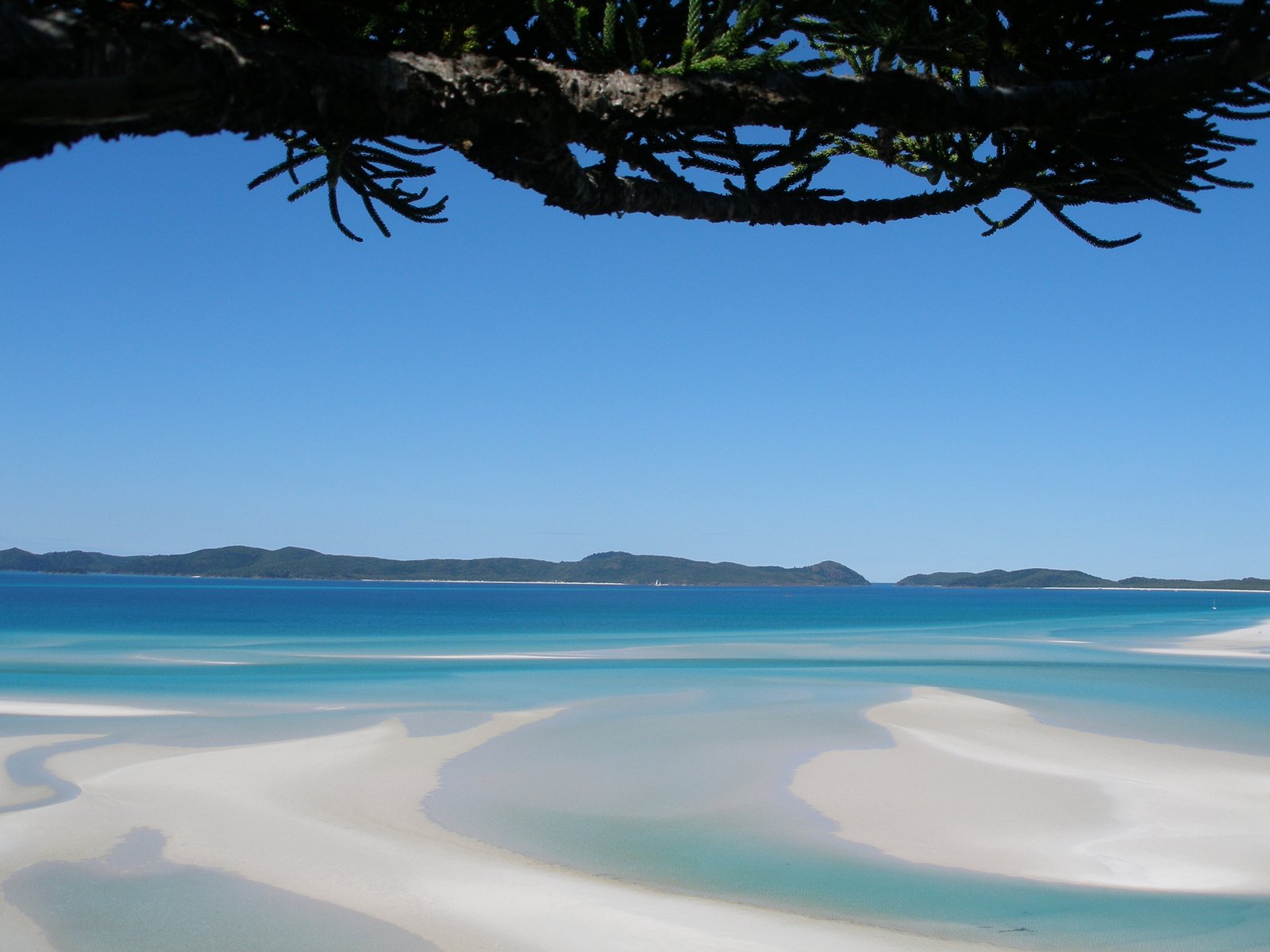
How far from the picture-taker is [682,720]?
13.9 m

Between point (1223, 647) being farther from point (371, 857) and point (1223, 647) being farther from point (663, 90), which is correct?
point (663, 90)

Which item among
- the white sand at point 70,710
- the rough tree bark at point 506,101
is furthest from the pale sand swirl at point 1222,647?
the rough tree bark at point 506,101

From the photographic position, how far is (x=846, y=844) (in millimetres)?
7445

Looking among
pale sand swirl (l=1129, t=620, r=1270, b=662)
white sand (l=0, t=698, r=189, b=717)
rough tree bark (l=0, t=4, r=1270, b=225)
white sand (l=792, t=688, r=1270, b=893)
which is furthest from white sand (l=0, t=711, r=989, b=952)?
pale sand swirl (l=1129, t=620, r=1270, b=662)

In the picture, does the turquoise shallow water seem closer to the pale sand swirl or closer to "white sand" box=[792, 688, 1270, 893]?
"white sand" box=[792, 688, 1270, 893]

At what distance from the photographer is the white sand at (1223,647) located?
1105 inches

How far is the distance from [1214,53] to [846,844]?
6.21m

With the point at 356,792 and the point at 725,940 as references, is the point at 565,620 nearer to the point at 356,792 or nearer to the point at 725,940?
the point at 356,792

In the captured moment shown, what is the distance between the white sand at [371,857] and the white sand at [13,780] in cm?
37

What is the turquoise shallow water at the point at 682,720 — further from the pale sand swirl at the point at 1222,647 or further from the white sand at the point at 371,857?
the pale sand swirl at the point at 1222,647

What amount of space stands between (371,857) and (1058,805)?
5.79m

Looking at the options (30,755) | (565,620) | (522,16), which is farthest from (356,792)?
(565,620)

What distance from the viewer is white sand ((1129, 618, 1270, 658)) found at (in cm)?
2808

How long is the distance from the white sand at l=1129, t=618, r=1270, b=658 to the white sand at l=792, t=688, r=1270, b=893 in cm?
1866
